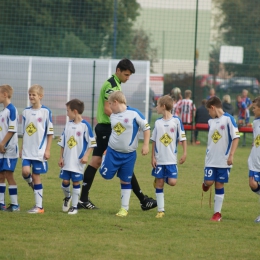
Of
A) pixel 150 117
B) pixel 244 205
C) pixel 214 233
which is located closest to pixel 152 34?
pixel 150 117

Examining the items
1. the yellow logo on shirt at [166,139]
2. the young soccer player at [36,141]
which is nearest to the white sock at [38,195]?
the young soccer player at [36,141]

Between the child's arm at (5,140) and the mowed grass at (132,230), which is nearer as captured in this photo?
the mowed grass at (132,230)

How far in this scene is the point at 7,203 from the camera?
30.8 feet

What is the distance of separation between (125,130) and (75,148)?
70cm

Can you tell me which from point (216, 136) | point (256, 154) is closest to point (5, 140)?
point (216, 136)

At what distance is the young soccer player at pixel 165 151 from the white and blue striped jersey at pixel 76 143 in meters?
0.83

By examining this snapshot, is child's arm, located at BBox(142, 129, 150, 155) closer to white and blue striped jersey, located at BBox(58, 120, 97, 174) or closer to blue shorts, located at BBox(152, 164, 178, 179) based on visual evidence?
blue shorts, located at BBox(152, 164, 178, 179)

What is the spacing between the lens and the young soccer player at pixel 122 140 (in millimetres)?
8500

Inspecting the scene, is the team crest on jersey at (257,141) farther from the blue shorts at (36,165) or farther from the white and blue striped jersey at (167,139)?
the blue shorts at (36,165)

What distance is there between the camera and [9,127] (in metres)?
8.74

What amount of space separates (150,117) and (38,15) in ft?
24.7

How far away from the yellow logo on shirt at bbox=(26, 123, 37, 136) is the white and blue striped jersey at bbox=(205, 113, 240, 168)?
88.1 inches

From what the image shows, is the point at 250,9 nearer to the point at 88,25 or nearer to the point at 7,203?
the point at 88,25

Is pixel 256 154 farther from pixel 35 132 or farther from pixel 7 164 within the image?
pixel 7 164
